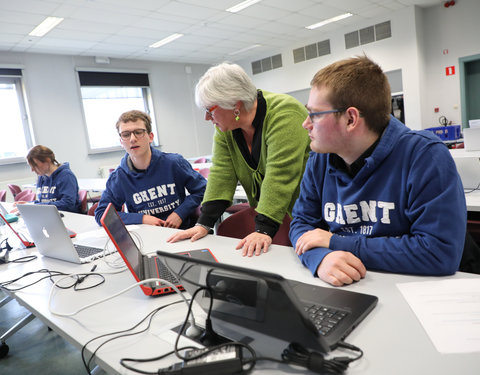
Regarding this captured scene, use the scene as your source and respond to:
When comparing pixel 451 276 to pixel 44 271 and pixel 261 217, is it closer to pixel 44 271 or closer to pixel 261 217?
pixel 261 217

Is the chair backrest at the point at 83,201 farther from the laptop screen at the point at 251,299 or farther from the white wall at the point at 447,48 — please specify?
the white wall at the point at 447,48

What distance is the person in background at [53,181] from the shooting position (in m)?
3.28

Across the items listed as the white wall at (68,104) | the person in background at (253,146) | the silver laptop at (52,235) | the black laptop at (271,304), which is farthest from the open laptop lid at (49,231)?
the white wall at (68,104)

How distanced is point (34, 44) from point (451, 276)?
7350 millimetres

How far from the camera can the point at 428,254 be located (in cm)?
93

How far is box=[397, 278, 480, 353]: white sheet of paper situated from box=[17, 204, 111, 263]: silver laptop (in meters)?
1.19

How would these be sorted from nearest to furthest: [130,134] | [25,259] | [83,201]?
[25,259] → [130,134] → [83,201]

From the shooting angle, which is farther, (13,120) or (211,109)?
(13,120)

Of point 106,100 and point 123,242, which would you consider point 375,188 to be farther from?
point 106,100

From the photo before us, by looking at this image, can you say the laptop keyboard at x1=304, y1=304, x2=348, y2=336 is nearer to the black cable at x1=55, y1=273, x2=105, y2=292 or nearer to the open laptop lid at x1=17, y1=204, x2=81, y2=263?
the black cable at x1=55, y1=273, x2=105, y2=292

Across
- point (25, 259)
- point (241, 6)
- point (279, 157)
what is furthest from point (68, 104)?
point (279, 157)

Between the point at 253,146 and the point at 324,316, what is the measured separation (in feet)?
3.45

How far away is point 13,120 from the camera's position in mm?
6836

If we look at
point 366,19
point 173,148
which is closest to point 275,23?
point 366,19
